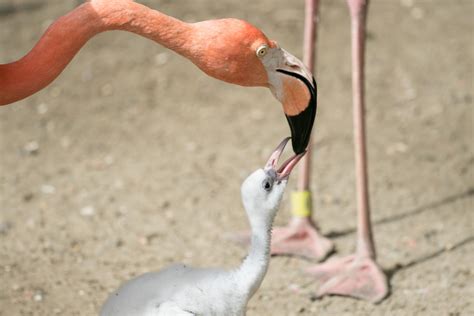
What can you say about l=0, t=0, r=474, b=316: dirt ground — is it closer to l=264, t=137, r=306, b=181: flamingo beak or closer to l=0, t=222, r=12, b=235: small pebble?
l=0, t=222, r=12, b=235: small pebble

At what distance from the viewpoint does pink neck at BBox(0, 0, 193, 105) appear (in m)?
3.09

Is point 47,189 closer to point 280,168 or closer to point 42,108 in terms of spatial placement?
point 42,108

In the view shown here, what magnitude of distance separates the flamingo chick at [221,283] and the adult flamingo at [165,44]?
325mm

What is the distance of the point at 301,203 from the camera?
4.45m

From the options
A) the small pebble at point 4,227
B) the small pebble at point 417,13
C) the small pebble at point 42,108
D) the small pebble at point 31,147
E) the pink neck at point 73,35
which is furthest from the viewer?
the small pebble at point 417,13

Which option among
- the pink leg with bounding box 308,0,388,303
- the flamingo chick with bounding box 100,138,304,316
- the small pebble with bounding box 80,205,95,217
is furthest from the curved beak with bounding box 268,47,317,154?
the small pebble with bounding box 80,205,95,217

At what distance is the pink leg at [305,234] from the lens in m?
4.30

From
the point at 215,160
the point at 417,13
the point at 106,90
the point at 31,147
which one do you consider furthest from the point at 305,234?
the point at 417,13

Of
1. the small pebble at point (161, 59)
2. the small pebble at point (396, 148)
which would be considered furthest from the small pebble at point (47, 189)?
the small pebble at point (396, 148)

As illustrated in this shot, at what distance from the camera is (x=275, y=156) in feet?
10.6

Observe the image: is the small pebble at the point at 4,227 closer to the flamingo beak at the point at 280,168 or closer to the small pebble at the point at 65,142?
the small pebble at the point at 65,142

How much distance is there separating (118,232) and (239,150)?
1.06m

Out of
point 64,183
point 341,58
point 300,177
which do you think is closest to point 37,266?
point 64,183

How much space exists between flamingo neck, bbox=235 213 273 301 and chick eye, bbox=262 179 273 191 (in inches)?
4.7
